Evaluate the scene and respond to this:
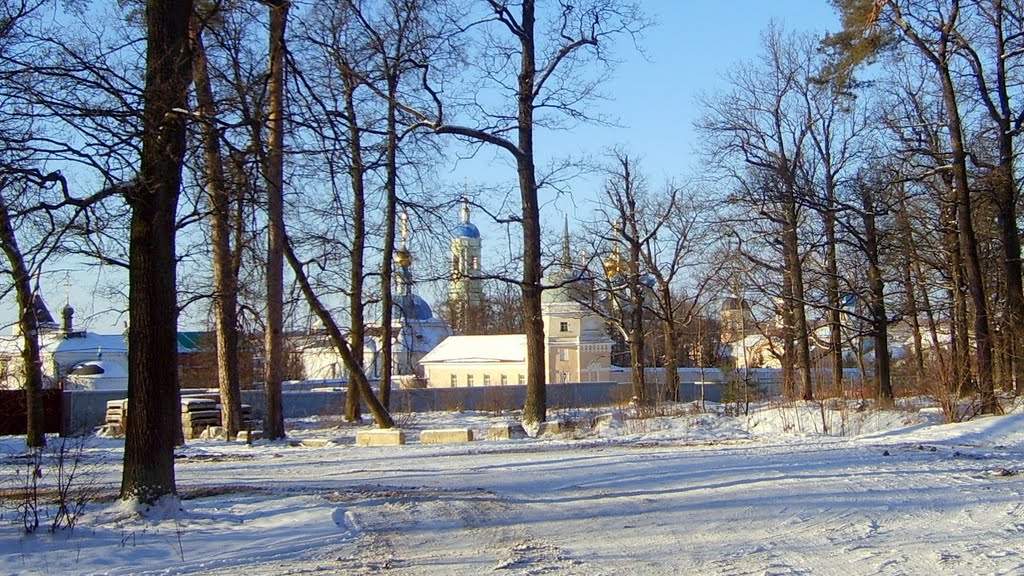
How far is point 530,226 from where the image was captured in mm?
20719

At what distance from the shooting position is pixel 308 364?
83875 millimetres

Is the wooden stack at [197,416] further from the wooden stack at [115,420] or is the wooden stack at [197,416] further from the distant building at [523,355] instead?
the distant building at [523,355]

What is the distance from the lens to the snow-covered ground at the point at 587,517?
6.60 metres

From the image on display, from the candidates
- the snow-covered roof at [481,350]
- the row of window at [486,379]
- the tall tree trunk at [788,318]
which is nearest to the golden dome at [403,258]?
the tall tree trunk at [788,318]

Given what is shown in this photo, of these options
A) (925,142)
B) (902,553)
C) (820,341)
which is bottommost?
(902,553)

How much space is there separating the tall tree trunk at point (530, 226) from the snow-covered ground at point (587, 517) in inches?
267

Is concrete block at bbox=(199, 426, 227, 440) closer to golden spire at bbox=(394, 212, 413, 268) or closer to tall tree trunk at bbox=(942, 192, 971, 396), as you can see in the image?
golden spire at bbox=(394, 212, 413, 268)

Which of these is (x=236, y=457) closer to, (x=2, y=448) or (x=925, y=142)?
(x=2, y=448)

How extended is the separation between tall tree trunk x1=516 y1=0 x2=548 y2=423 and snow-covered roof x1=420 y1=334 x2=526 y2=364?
49.4 meters

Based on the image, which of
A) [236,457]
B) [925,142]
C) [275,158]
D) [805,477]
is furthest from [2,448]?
[925,142]

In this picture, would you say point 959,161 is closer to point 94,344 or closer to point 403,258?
point 403,258

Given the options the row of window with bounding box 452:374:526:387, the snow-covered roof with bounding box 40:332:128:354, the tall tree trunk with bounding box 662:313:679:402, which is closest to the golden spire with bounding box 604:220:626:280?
the tall tree trunk with bounding box 662:313:679:402

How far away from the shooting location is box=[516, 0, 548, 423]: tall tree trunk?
20.5 m

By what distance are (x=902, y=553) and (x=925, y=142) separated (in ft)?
69.3
